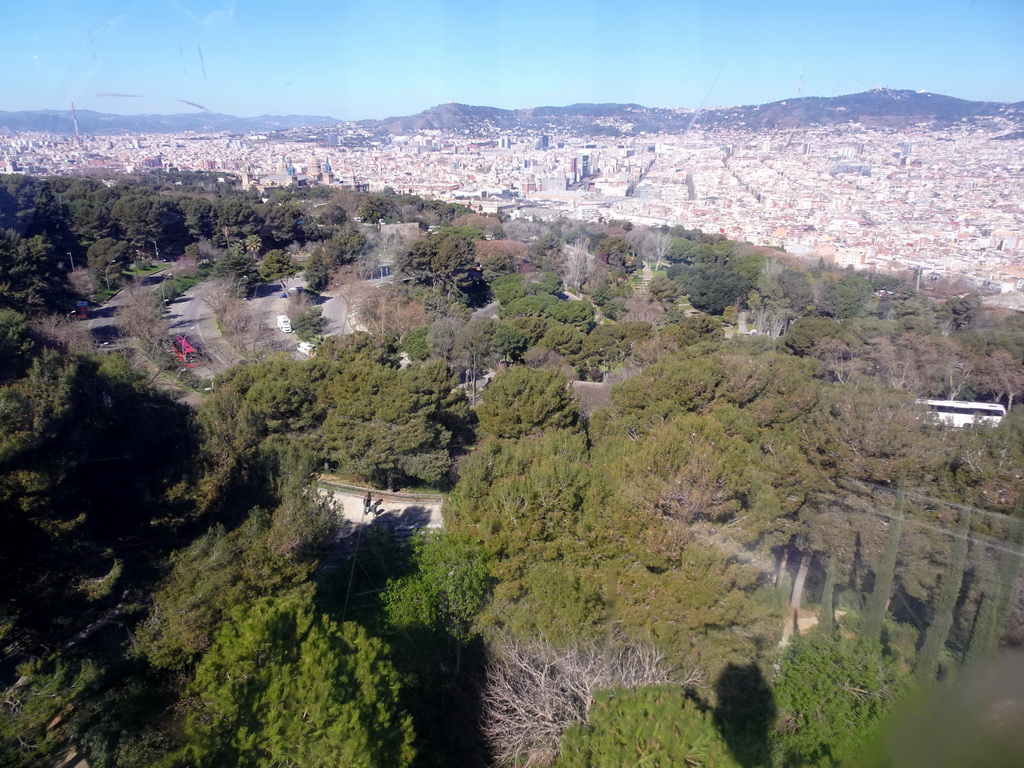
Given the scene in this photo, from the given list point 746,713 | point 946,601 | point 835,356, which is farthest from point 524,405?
point 835,356

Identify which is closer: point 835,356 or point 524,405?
point 524,405

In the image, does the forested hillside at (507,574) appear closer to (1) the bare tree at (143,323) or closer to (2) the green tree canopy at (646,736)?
(2) the green tree canopy at (646,736)

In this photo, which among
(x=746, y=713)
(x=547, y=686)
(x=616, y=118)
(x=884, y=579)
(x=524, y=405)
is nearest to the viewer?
(x=746, y=713)

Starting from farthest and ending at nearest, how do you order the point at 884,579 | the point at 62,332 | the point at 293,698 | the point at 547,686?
1. the point at 62,332
2. the point at 884,579
3. the point at 547,686
4. the point at 293,698

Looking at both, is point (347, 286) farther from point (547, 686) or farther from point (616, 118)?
point (616, 118)

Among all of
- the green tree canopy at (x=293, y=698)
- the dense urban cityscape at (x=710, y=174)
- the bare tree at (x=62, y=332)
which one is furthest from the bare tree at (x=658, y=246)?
the green tree canopy at (x=293, y=698)

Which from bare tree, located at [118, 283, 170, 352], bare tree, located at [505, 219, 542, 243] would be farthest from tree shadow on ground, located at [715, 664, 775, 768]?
bare tree, located at [505, 219, 542, 243]
